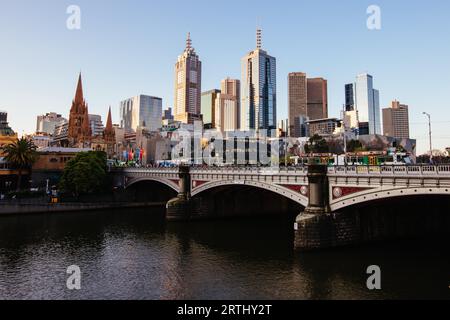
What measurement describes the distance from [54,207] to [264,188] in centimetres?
4504

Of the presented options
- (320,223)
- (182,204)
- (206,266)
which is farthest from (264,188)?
(182,204)

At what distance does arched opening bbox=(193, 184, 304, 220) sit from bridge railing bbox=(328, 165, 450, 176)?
861 inches

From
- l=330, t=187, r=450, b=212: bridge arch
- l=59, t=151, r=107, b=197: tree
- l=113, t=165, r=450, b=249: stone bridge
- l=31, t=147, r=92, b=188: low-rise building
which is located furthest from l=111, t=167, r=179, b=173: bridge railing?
l=330, t=187, r=450, b=212: bridge arch

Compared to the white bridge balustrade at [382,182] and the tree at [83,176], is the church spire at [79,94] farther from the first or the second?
the white bridge balustrade at [382,182]

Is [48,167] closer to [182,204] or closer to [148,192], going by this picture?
[148,192]

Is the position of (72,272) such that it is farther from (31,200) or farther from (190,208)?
(31,200)

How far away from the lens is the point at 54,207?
2689 inches

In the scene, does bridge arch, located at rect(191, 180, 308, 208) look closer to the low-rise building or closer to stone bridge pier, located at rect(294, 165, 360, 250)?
stone bridge pier, located at rect(294, 165, 360, 250)

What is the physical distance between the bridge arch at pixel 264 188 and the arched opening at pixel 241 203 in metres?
1.88

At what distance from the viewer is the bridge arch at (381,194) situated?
93.4 feet

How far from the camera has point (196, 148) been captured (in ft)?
597

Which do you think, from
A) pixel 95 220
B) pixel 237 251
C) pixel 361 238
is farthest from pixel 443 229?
pixel 95 220
